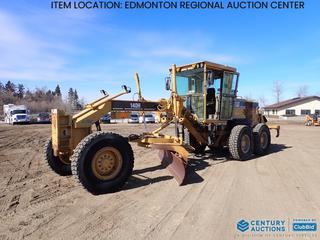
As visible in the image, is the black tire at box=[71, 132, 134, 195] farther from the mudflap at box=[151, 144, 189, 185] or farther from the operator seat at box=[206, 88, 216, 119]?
the operator seat at box=[206, 88, 216, 119]

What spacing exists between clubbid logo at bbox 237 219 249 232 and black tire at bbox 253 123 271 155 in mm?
6518

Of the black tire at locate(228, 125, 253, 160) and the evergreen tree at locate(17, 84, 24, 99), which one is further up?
the evergreen tree at locate(17, 84, 24, 99)

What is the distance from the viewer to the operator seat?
9789 mm

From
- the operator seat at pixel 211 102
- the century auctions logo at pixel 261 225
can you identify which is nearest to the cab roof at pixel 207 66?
the operator seat at pixel 211 102

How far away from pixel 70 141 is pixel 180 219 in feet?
10.1

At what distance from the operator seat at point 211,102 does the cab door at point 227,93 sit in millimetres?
242

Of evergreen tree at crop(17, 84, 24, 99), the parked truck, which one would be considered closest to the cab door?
the parked truck

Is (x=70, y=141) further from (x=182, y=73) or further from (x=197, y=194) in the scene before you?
(x=182, y=73)

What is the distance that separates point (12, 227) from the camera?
14.4 feet

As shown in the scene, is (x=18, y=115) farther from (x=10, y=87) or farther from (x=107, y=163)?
(x=10, y=87)

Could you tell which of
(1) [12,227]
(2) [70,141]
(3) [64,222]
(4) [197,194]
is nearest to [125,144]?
(2) [70,141]

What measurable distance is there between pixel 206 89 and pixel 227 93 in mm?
1045

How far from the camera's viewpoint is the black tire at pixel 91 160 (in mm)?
5742

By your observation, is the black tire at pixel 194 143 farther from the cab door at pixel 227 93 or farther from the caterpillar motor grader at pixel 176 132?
the cab door at pixel 227 93
